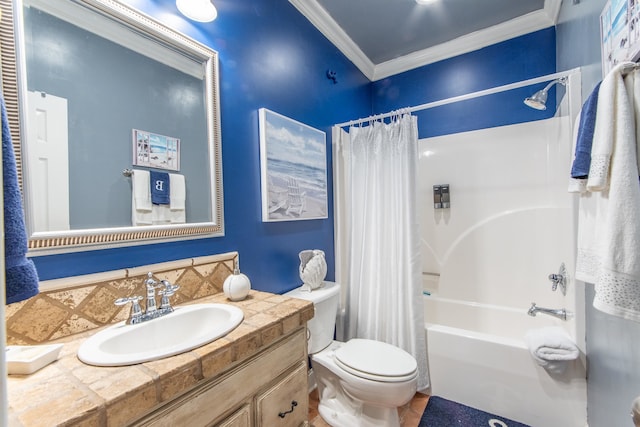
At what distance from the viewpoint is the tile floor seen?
160cm

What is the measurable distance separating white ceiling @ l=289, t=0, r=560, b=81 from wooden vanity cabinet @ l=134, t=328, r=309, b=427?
6.83ft

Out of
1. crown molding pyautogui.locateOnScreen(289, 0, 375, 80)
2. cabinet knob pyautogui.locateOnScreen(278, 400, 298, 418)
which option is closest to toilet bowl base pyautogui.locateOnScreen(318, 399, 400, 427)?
cabinet knob pyautogui.locateOnScreen(278, 400, 298, 418)

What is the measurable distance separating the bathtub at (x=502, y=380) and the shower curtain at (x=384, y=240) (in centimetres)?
11

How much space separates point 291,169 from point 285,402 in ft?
3.99

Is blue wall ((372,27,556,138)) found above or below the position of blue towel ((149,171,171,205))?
above

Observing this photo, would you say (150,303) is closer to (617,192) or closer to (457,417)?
(617,192)

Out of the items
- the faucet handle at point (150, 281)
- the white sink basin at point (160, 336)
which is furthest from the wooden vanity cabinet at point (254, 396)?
the faucet handle at point (150, 281)

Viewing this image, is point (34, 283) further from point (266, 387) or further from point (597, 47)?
point (597, 47)

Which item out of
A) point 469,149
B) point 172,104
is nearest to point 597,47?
point 469,149

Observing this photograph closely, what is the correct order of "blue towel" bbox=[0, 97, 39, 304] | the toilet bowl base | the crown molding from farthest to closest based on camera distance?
the crown molding, the toilet bowl base, "blue towel" bbox=[0, 97, 39, 304]

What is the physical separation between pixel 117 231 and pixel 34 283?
518mm

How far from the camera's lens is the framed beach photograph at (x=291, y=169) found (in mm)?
1598

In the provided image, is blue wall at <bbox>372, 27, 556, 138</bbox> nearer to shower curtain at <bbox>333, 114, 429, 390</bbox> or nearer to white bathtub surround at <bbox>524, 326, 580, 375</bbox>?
shower curtain at <bbox>333, 114, 429, 390</bbox>

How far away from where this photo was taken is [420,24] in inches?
86.2
